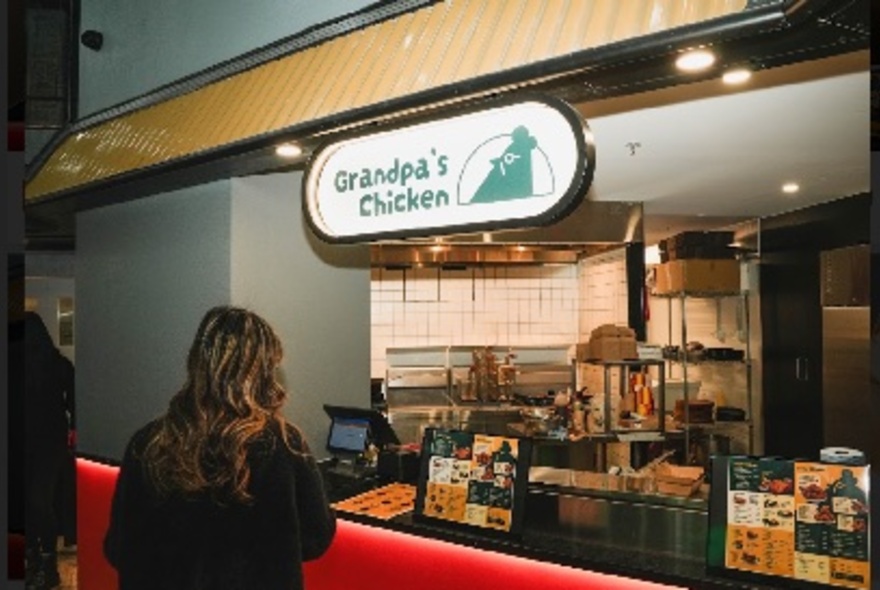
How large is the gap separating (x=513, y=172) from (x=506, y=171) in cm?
3

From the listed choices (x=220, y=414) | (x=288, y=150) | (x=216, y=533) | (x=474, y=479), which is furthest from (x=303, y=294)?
(x=216, y=533)

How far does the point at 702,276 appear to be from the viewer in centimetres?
716

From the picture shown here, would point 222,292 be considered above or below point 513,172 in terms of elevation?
below

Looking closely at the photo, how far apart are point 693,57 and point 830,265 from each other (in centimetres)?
582

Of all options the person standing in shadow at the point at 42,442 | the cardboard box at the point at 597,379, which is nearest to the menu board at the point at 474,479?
the person standing in shadow at the point at 42,442

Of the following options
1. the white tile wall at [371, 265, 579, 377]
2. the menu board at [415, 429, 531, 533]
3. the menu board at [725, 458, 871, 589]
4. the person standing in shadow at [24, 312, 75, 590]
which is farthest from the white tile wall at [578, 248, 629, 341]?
the person standing in shadow at [24, 312, 75, 590]

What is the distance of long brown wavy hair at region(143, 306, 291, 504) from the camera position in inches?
98.0

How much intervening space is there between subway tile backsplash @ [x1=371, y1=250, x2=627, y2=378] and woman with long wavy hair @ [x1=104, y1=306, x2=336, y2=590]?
5.61 metres

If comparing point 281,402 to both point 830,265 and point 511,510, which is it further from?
point 830,265

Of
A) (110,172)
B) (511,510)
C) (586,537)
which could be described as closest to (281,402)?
(511,510)

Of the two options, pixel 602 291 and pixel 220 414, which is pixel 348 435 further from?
pixel 602 291

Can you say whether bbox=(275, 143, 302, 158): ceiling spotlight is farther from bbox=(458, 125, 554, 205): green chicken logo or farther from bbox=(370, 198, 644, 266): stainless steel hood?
bbox=(370, 198, 644, 266): stainless steel hood

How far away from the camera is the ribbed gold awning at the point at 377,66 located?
95.6 inches

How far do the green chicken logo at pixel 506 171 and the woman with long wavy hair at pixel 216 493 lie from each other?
3.16 feet
